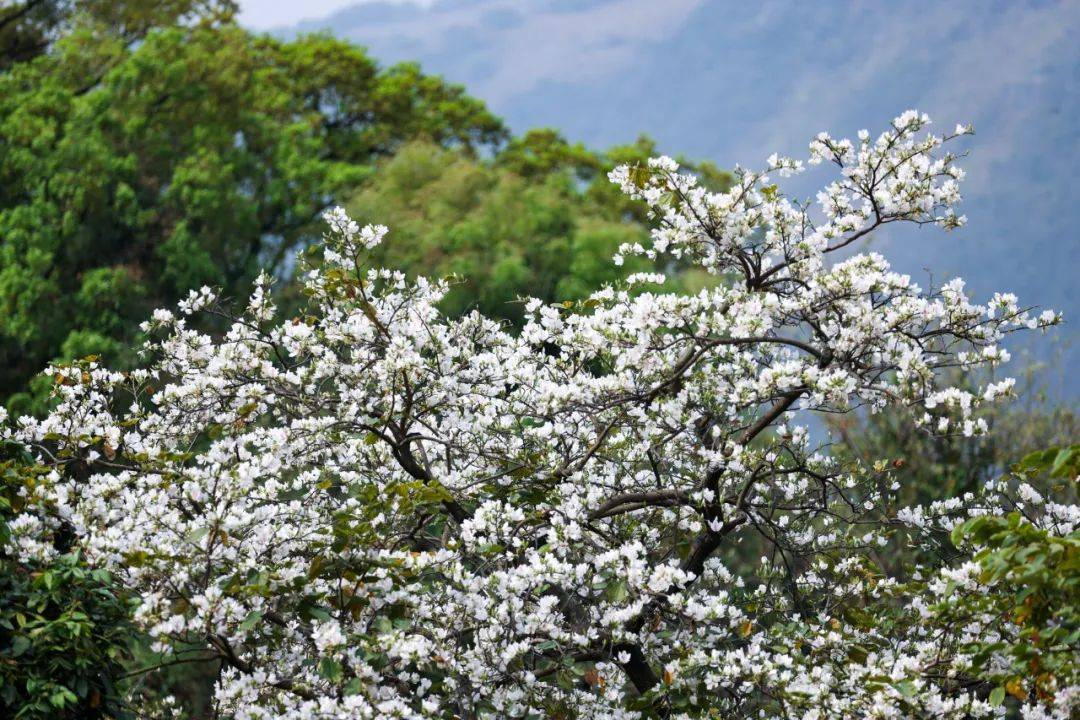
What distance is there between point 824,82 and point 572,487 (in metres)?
108

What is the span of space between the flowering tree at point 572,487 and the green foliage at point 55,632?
0.40 ft

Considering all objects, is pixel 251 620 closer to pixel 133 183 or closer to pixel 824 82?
pixel 133 183

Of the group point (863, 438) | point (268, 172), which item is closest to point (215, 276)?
point (268, 172)

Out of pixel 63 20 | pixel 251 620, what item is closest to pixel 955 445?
pixel 251 620

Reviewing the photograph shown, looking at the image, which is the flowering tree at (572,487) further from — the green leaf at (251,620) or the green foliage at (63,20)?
the green foliage at (63,20)

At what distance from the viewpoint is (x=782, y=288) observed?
584cm

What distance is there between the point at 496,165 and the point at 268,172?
Result: 7481 millimetres

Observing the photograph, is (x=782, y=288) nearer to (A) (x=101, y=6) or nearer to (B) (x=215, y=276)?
(B) (x=215, y=276)

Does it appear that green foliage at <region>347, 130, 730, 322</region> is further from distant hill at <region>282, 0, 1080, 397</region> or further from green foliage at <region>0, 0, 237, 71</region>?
distant hill at <region>282, 0, 1080, 397</region>

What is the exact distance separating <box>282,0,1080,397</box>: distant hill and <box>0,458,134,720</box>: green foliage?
124 ft

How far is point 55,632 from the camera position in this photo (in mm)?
4855

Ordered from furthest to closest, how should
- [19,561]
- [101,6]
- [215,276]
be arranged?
[101,6] < [215,276] < [19,561]

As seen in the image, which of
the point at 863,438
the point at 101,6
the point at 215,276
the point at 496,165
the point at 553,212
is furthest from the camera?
the point at 496,165

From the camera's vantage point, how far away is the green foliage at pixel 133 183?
21062 millimetres
